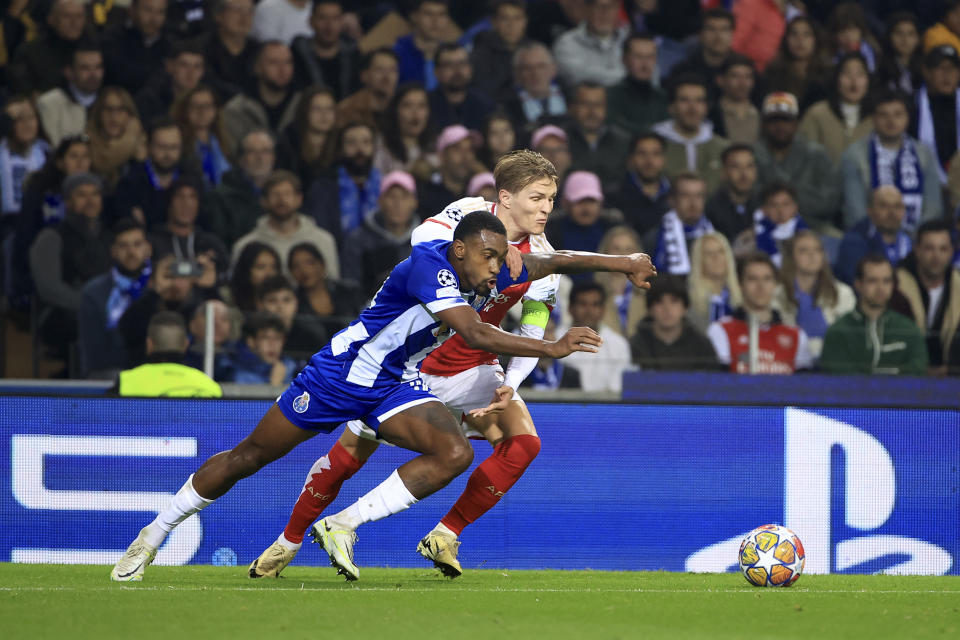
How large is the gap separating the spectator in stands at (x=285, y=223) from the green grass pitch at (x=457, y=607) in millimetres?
4873

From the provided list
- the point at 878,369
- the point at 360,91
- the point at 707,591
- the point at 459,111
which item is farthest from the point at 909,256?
the point at 707,591

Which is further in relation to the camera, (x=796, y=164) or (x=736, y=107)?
(x=736, y=107)

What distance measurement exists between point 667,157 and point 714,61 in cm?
159

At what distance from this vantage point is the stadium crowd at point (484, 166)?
1120 centimetres

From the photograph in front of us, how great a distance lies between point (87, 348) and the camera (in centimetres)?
1098

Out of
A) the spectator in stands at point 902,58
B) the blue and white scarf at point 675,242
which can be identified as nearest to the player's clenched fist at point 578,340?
the blue and white scarf at point 675,242

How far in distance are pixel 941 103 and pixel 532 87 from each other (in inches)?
181

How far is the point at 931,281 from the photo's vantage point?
42.4ft

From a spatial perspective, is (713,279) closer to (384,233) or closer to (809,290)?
(809,290)

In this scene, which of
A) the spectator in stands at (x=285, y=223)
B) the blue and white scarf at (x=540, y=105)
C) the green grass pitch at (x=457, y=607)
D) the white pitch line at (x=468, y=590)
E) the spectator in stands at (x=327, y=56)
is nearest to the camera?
the green grass pitch at (x=457, y=607)

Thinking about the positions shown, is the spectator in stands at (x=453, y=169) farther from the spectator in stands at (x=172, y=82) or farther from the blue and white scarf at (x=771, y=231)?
the blue and white scarf at (x=771, y=231)

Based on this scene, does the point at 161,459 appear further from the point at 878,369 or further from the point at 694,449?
the point at 878,369

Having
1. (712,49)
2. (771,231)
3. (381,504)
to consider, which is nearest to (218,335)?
(381,504)

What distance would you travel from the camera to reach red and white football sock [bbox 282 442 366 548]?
7535mm
